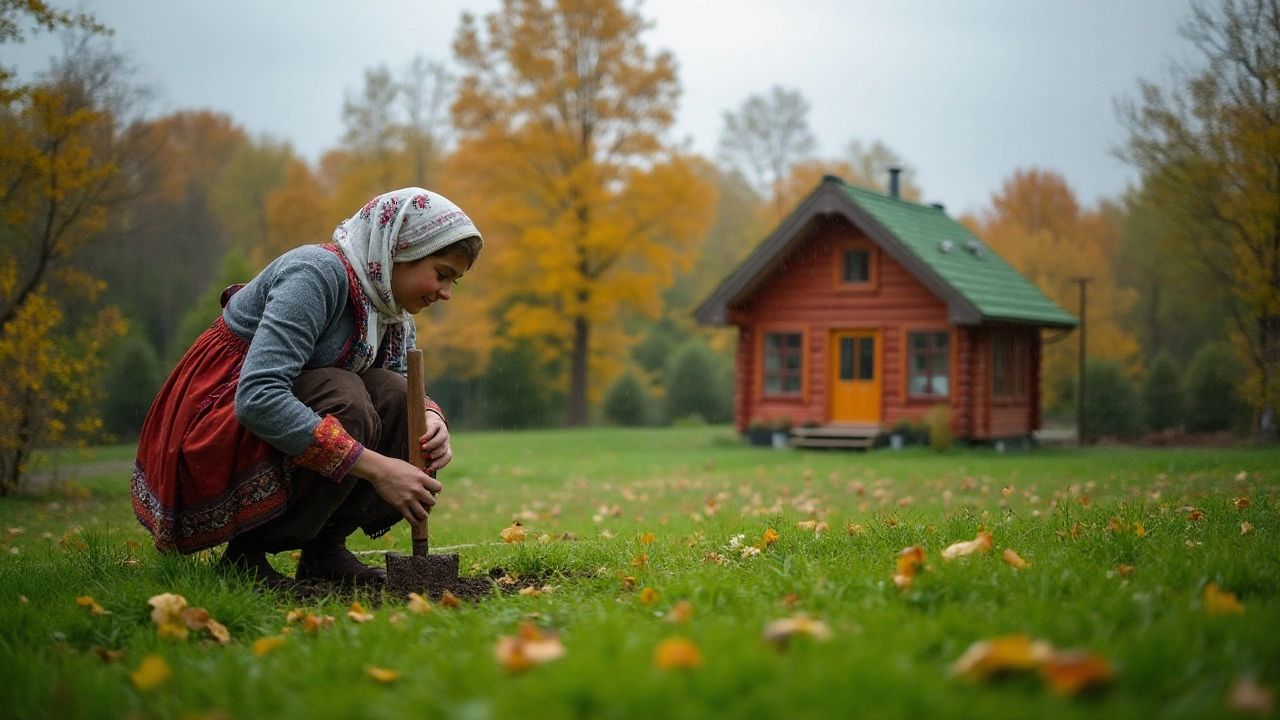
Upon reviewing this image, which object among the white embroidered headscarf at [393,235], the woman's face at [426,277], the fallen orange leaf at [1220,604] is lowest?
the fallen orange leaf at [1220,604]

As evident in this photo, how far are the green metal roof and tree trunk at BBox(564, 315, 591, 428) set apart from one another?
438 inches

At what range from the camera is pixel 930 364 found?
18891mm

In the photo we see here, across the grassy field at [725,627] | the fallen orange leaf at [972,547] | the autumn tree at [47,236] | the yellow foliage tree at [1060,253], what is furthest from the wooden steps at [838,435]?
the fallen orange leaf at [972,547]

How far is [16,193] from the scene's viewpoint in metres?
11.8

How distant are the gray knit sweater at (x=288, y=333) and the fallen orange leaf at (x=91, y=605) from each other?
2.34ft

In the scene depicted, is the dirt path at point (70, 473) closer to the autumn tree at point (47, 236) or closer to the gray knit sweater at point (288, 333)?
the autumn tree at point (47, 236)

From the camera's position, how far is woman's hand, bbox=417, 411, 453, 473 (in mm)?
3711

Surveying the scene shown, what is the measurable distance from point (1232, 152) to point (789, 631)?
20.7m

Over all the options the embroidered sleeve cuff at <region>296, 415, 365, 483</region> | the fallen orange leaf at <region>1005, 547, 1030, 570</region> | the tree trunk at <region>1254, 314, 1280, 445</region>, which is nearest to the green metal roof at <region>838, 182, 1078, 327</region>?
the tree trunk at <region>1254, 314, 1280, 445</region>

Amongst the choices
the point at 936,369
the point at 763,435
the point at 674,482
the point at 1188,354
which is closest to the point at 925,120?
the point at 936,369

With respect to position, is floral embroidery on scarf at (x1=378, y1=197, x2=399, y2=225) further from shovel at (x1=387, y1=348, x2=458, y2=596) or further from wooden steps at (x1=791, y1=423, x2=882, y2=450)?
wooden steps at (x1=791, y1=423, x2=882, y2=450)

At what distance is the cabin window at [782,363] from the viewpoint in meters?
20.1

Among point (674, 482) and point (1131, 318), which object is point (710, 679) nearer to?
point (674, 482)

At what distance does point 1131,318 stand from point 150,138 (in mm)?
34705
